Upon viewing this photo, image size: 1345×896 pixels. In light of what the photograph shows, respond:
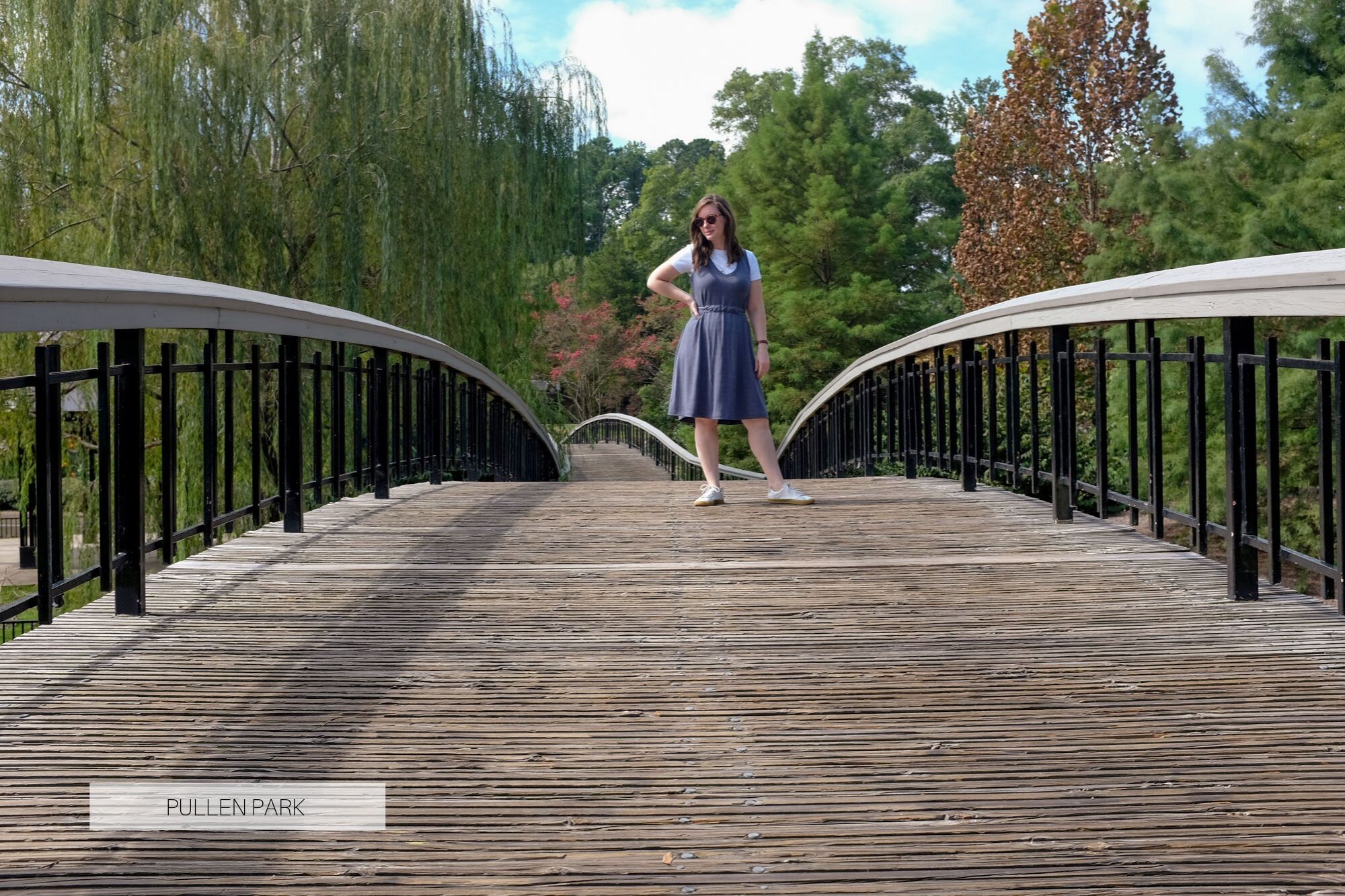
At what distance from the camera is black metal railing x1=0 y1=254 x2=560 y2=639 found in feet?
12.3

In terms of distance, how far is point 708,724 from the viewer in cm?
296

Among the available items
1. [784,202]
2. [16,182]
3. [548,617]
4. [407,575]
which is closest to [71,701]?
[548,617]

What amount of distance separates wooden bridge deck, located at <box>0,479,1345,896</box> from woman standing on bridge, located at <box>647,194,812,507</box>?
166 centimetres

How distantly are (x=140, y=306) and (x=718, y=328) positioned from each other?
3.32m

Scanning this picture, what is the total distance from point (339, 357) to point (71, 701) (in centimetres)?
400

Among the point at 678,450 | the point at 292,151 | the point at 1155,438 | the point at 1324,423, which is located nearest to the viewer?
the point at 1324,423

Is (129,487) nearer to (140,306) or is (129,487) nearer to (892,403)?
(140,306)

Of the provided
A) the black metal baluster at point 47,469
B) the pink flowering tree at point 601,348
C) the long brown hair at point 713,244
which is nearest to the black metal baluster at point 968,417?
the long brown hair at point 713,244

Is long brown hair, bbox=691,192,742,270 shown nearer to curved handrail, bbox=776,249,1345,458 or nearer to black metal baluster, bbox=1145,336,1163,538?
curved handrail, bbox=776,249,1345,458

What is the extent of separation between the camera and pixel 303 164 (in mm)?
12086

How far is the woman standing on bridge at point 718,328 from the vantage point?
6.60 m

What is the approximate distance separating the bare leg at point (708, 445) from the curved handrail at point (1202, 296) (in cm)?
147

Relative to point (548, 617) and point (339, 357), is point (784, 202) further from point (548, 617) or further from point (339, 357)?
point (548, 617)

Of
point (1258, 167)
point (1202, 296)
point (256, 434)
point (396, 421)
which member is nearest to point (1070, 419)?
point (1202, 296)
